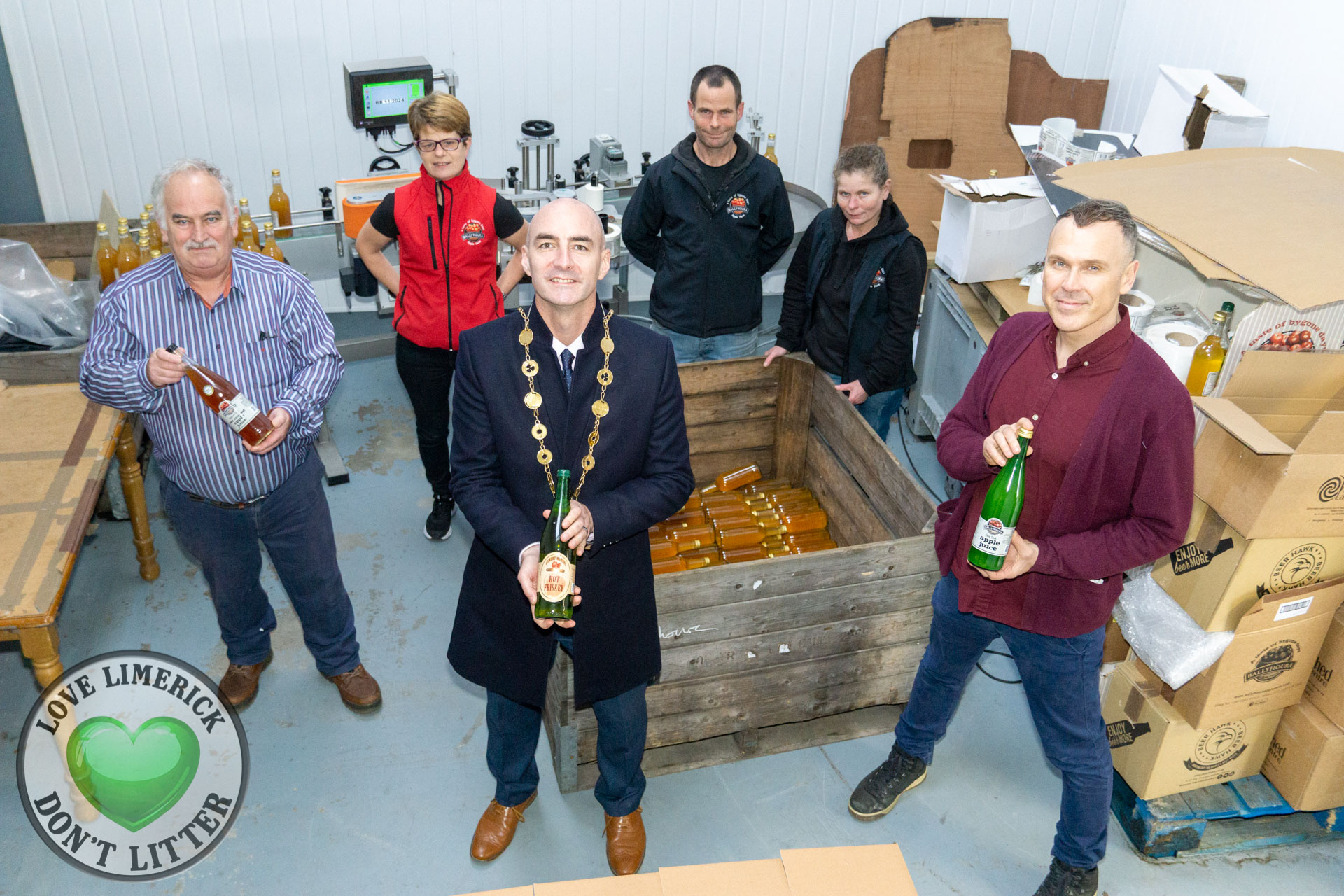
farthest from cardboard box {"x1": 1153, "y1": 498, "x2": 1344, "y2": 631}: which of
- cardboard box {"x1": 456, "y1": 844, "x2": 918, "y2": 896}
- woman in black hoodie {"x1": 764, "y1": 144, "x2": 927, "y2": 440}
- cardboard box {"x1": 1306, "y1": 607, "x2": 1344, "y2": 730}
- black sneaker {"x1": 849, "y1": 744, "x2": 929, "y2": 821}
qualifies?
cardboard box {"x1": 456, "y1": 844, "x2": 918, "y2": 896}

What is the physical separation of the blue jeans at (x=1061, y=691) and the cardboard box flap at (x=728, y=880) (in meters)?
1.12

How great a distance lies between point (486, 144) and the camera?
5387 millimetres

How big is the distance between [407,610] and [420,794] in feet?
2.79

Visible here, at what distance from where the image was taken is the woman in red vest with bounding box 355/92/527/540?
3264mm

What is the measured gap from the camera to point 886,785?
2.92 metres

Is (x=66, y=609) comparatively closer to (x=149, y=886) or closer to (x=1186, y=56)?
(x=149, y=886)

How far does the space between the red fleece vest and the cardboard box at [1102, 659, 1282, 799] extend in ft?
7.74

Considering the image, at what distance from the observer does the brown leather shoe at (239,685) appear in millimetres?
3197

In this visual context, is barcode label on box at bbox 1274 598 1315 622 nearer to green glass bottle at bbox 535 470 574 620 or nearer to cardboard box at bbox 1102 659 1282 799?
cardboard box at bbox 1102 659 1282 799

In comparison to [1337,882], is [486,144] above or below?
above

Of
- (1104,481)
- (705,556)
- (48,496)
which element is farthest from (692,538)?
(48,496)

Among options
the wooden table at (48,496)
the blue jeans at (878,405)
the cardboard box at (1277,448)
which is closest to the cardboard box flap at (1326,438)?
the cardboard box at (1277,448)

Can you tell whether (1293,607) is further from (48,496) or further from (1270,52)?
(48,496)

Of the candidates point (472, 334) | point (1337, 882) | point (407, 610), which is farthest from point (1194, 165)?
point (407, 610)
